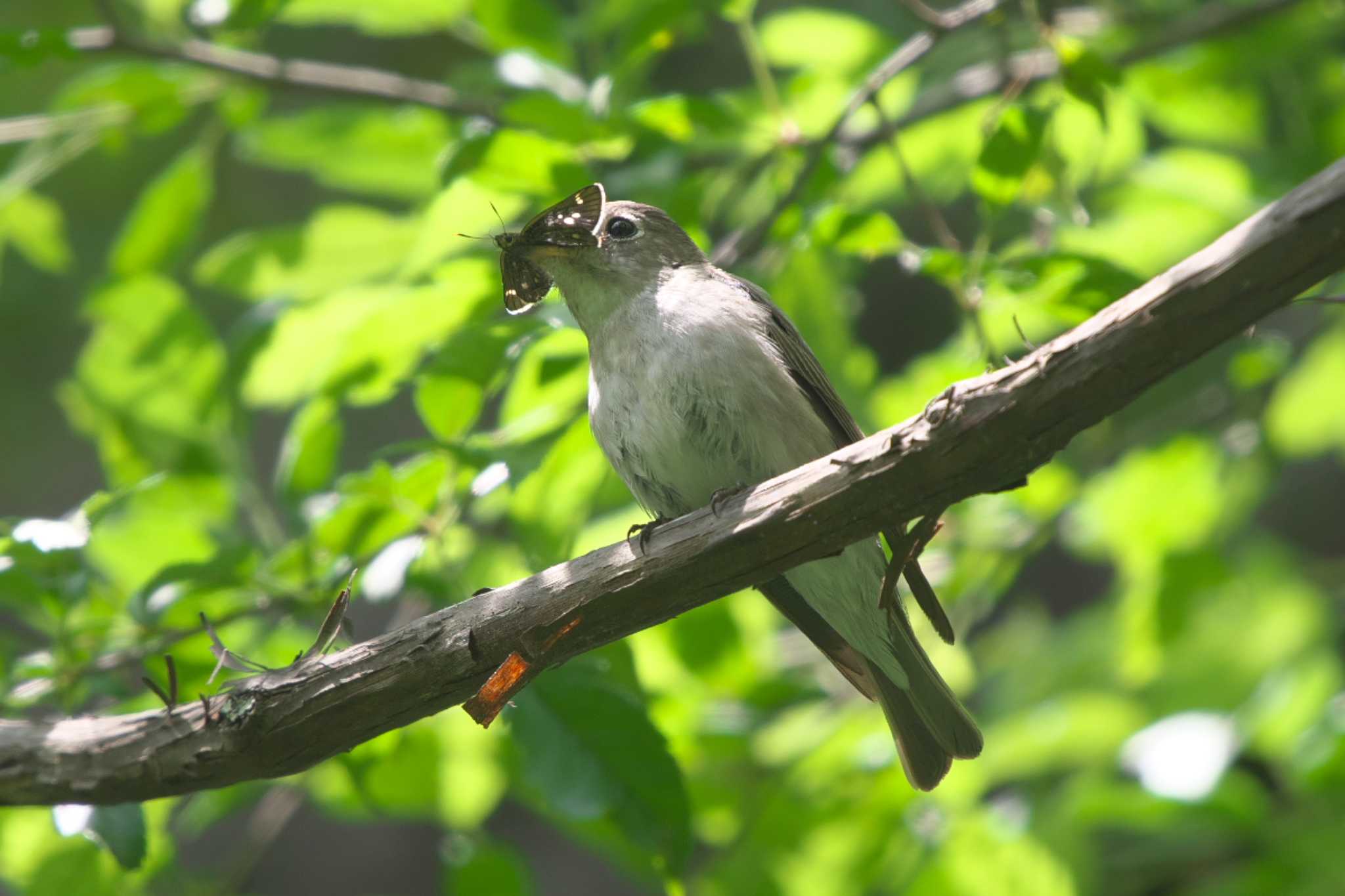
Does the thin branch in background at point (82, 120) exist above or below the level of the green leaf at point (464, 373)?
above

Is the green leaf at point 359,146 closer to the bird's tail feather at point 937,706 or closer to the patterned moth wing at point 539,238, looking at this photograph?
the patterned moth wing at point 539,238

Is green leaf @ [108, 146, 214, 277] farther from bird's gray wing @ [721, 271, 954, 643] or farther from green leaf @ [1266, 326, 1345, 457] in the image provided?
green leaf @ [1266, 326, 1345, 457]

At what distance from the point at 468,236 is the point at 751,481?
3.46ft

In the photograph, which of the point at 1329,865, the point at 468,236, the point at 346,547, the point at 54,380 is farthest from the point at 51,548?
the point at 54,380

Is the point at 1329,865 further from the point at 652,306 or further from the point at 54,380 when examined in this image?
the point at 54,380

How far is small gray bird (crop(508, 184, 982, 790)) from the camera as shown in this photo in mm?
3547

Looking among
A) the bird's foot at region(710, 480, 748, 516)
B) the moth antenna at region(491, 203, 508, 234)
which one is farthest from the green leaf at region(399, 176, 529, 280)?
the bird's foot at region(710, 480, 748, 516)

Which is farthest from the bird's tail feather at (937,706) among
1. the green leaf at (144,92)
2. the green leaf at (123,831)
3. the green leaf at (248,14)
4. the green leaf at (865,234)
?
the green leaf at (144,92)

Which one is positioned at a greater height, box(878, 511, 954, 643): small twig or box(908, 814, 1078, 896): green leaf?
box(878, 511, 954, 643): small twig

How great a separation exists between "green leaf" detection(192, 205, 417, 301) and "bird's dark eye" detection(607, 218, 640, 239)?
75 cm

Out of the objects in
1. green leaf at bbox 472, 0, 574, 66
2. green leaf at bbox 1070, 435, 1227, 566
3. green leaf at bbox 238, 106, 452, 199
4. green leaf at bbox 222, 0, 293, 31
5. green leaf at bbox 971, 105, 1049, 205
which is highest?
green leaf at bbox 222, 0, 293, 31

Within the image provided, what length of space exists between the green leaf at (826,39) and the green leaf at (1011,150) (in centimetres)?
130

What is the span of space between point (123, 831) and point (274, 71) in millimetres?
2617

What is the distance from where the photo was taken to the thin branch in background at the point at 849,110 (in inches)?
148
